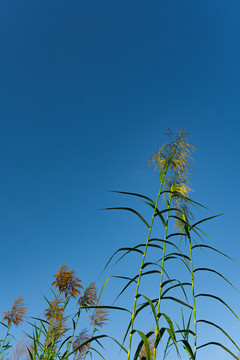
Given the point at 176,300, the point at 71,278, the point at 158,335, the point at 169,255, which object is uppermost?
the point at 71,278

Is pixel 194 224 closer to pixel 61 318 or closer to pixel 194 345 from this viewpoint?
pixel 194 345

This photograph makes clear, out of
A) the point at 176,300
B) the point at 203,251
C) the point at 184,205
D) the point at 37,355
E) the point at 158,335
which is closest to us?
the point at 158,335

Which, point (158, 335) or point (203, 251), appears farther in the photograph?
point (203, 251)

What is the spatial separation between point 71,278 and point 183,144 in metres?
3.99

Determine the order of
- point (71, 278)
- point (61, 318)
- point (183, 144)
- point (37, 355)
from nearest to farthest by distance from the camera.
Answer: point (183, 144)
point (37, 355)
point (61, 318)
point (71, 278)

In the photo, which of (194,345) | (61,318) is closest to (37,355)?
(61,318)

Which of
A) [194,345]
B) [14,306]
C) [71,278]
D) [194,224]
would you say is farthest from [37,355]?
[14,306]

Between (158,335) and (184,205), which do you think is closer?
(158,335)

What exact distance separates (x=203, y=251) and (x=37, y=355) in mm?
3032

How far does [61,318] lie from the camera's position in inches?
167

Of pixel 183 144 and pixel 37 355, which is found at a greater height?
pixel 183 144

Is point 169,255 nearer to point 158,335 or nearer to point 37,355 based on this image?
point 158,335

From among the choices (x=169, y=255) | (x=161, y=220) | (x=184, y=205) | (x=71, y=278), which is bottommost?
(x=169, y=255)

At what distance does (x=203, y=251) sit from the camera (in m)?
1.85
